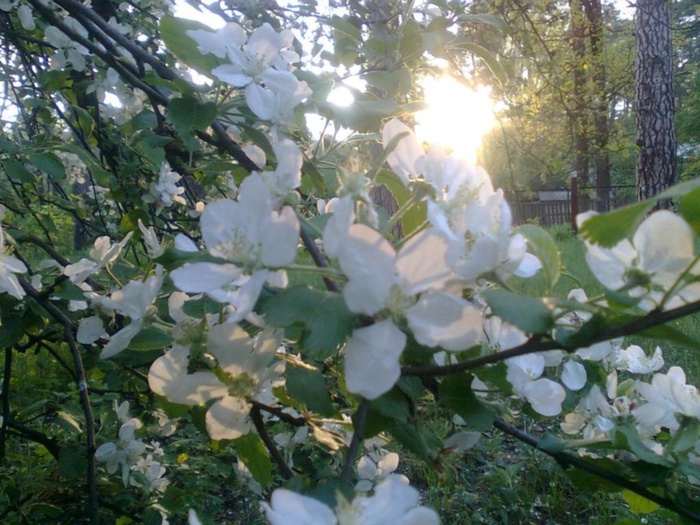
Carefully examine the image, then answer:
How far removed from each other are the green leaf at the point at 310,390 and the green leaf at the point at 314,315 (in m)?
0.21

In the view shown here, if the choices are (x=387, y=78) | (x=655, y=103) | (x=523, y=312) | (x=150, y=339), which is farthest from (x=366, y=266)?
(x=655, y=103)

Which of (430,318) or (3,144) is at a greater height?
(3,144)

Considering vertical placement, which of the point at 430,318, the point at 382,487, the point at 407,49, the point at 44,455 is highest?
the point at 407,49

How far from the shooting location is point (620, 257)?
603mm

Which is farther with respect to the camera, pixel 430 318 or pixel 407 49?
pixel 407 49

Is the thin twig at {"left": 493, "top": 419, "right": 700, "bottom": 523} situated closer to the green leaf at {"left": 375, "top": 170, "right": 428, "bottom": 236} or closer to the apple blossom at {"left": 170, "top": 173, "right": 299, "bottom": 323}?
the green leaf at {"left": 375, "top": 170, "right": 428, "bottom": 236}

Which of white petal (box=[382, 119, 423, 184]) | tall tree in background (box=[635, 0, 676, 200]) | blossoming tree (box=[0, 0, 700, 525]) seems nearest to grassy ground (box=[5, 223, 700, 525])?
blossoming tree (box=[0, 0, 700, 525])

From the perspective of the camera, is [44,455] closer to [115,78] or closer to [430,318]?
[115,78]

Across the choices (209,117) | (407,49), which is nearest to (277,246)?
(209,117)

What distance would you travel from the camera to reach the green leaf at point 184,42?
3.51ft

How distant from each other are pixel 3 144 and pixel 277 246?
137 centimetres

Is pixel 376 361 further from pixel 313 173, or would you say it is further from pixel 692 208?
pixel 313 173

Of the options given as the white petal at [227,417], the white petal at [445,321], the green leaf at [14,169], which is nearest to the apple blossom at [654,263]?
the white petal at [445,321]

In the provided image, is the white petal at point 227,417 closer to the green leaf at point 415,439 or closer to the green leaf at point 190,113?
the green leaf at point 415,439
